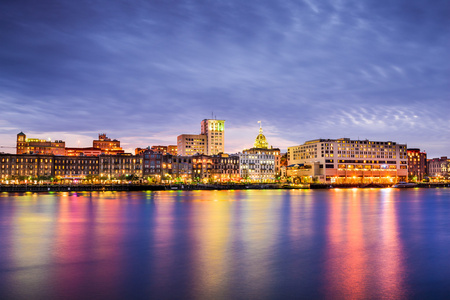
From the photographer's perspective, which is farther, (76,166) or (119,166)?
(76,166)

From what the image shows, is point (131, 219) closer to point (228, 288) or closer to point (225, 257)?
point (225, 257)

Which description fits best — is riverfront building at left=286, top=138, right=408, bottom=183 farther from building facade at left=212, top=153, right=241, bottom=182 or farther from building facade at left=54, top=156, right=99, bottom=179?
building facade at left=54, top=156, right=99, bottom=179

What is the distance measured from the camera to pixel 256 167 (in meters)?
186

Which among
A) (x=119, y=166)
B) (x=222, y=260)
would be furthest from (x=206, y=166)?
(x=222, y=260)

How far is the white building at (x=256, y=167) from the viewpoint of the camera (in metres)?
182

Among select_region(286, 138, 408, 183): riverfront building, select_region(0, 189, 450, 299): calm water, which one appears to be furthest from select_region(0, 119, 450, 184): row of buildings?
select_region(0, 189, 450, 299): calm water

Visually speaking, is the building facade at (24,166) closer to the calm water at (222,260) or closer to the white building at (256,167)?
the white building at (256,167)

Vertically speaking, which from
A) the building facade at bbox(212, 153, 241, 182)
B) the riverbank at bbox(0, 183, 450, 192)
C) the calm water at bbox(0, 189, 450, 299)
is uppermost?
the building facade at bbox(212, 153, 241, 182)

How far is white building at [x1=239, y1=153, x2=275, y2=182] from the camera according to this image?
182m

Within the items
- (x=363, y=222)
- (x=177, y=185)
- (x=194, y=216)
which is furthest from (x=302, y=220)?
(x=177, y=185)

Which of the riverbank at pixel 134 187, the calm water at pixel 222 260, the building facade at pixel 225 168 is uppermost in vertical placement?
the building facade at pixel 225 168

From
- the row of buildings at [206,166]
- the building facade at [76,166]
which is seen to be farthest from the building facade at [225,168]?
the building facade at [76,166]

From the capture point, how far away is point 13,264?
2269cm

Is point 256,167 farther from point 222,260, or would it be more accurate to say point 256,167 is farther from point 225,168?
point 222,260
